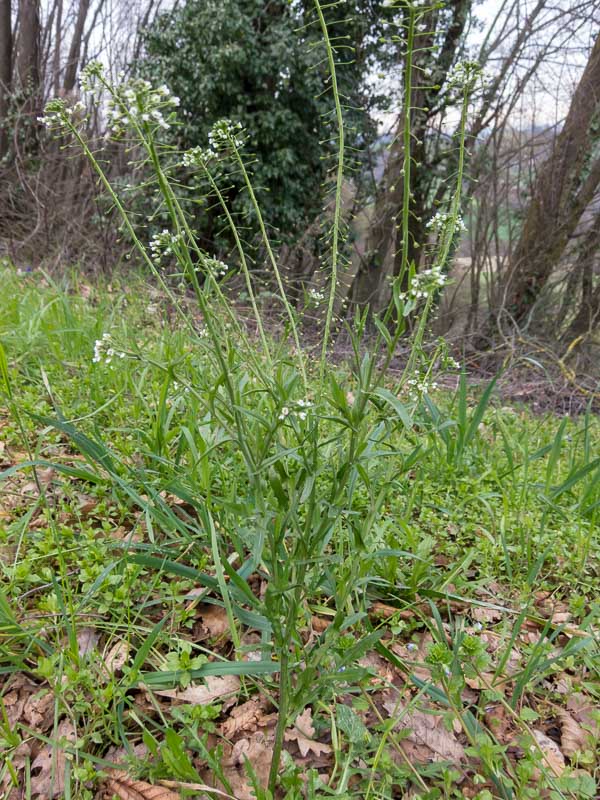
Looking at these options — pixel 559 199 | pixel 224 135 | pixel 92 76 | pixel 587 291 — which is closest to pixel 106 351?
pixel 92 76

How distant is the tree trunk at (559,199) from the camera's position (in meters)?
6.00

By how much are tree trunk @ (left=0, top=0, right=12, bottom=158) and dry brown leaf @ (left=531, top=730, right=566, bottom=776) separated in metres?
9.76

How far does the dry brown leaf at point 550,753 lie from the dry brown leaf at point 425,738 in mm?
201

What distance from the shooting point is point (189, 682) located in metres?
1.33

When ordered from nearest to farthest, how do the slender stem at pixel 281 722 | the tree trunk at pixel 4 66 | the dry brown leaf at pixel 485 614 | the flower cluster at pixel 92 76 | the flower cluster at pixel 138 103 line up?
the flower cluster at pixel 138 103
the flower cluster at pixel 92 76
the slender stem at pixel 281 722
the dry brown leaf at pixel 485 614
the tree trunk at pixel 4 66

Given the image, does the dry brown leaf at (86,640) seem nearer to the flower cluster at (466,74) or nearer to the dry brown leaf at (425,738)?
the dry brown leaf at (425,738)

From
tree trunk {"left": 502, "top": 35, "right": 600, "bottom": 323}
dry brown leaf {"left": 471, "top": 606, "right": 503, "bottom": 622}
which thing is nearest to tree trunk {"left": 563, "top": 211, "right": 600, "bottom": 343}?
tree trunk {"left": 502, "top": 35, "right": 600, "bottom": 323}

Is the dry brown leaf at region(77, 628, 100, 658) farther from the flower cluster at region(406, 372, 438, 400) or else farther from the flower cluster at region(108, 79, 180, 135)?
the flower cluster at region(108, 79, 180, 135)

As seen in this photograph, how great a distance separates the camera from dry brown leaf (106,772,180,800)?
3.76 feet

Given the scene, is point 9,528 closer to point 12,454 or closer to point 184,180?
point 12,454

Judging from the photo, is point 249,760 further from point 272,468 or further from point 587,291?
point 587,291

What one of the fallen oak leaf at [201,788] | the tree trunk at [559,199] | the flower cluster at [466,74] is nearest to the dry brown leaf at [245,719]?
the fallen oak leaf at [201,788]

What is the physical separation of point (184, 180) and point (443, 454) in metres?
6.45

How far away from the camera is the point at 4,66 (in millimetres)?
8219
